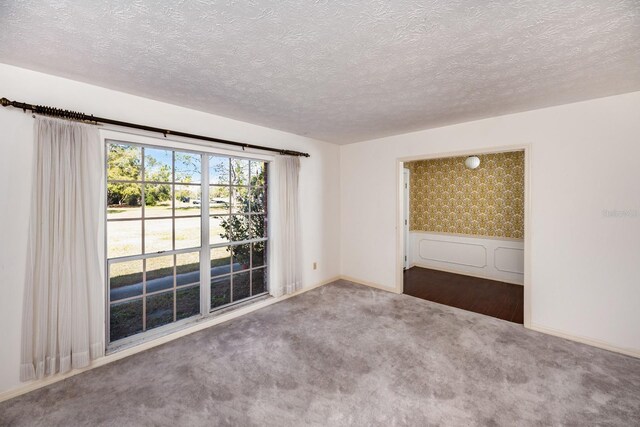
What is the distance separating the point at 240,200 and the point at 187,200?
0.68 meters

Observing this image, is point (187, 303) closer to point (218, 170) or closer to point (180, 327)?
point (180, 327)

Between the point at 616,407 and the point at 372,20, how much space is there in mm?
3128

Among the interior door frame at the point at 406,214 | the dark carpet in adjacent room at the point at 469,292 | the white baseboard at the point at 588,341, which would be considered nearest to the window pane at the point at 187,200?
the dark carpet in adjacent room at the point at 469,292

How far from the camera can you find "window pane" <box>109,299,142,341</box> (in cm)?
291

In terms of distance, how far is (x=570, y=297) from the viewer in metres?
2.93

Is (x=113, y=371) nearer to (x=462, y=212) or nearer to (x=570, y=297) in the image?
(x=570, y=297)

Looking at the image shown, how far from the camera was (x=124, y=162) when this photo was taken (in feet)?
8.97

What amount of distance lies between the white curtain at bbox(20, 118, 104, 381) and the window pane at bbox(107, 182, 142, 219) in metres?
0.22

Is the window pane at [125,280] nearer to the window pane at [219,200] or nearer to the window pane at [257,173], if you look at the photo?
the window pane at [219,200]

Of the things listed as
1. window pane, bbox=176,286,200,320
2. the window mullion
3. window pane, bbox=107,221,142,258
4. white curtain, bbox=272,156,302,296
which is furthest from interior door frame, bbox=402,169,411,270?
window pane, bbox=107,221,142,258

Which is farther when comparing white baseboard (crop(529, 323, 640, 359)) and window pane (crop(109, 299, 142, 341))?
window pane (crop(109, 299, 142, 341))

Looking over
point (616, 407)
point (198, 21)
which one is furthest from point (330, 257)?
point (198, 21)

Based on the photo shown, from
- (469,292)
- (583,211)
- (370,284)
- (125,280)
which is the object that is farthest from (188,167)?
(469,292)

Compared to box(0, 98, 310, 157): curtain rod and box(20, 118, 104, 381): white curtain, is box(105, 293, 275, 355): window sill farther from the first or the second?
box(0, 98, 310, 157): curtain rod
